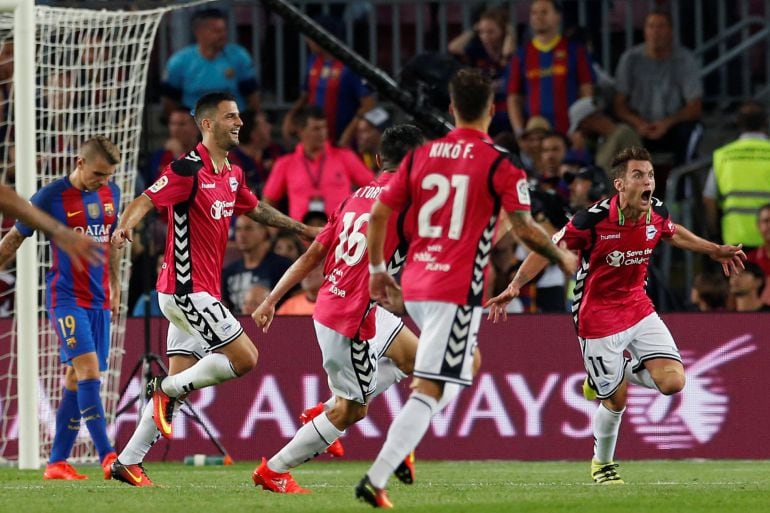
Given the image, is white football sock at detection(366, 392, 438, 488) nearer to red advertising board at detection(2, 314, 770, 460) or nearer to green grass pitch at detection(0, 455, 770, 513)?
green grass pitch at detection(0, 455, 770, 513)

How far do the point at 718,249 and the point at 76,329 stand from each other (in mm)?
4596

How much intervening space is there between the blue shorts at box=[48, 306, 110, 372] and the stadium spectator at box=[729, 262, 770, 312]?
5.95 metres

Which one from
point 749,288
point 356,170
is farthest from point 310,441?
point 356,170

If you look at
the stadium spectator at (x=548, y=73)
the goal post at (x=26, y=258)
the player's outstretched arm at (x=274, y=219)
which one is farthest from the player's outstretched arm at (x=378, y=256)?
the stadium spectator at (x=548, y=73)

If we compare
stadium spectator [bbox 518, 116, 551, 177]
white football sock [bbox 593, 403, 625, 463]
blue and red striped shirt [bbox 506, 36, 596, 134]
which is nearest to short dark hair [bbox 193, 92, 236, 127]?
white football sock [bbox 593, 403, 625, 463]

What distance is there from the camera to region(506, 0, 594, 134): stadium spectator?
1666 cm

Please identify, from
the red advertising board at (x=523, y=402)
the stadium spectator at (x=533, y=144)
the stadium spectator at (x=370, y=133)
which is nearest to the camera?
the red advertising board at (x=523, y=402)

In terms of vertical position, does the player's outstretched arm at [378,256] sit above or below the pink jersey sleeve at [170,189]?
below

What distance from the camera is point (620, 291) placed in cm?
1052

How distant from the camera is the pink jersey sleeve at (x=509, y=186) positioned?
7.97m

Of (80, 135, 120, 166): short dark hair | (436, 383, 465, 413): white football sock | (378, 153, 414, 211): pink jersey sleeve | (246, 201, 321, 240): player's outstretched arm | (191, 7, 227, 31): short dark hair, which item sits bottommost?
(436, 383, 465, 413): white football sock

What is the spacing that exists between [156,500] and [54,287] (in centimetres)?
312

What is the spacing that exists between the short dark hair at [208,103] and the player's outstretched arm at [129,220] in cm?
79

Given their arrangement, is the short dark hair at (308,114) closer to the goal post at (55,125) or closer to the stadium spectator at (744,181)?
the goal post at (55,125)
